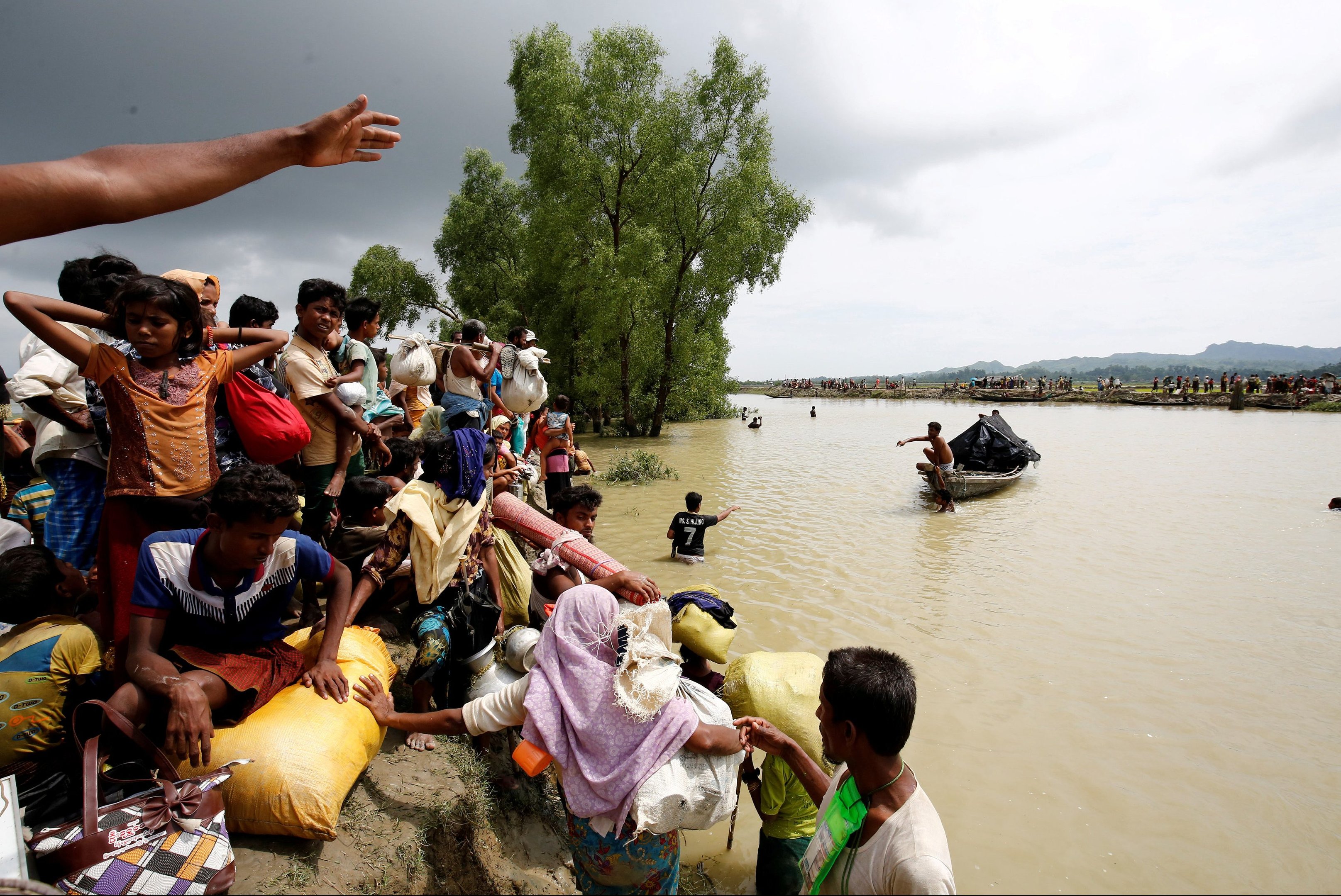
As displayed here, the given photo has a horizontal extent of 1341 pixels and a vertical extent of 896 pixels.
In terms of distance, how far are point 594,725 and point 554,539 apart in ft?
4.47

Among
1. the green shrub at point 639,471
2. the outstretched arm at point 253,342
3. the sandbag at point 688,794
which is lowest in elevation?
the green shrub at point 639,471

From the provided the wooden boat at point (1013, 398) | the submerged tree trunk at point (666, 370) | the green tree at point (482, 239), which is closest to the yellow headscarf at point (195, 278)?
the submerged tree trunk at point (666, 370)

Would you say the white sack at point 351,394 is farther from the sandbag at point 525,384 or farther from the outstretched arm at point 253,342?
the sandbag at point 525,384

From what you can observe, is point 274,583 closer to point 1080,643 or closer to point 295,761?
point 295,761

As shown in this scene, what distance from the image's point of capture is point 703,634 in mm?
2836

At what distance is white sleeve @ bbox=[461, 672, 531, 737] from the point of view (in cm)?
213

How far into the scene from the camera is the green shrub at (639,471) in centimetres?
1307

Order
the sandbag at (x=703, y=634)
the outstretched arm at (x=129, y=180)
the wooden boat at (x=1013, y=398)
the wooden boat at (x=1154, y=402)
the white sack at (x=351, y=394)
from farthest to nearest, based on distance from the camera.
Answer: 1. the wooden boat at (x=1013, y=398)
2. the wooden boat at (x=1154, y=402)
3. the white sack at (x=351, y=394)
4. the sandbag at (x=703, y=634)
5. the outstretched arm at (x=129, y=180)

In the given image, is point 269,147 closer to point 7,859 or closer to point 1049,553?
point 7,859

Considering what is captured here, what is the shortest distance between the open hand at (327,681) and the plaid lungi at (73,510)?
1661 mm

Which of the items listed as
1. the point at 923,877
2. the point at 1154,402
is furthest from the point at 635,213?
the point at 1154,402

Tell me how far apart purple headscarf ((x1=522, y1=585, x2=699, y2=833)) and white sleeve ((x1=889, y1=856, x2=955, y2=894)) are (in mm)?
736

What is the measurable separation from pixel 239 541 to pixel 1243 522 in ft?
46.2

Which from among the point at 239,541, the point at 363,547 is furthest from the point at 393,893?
the point at 363,547
